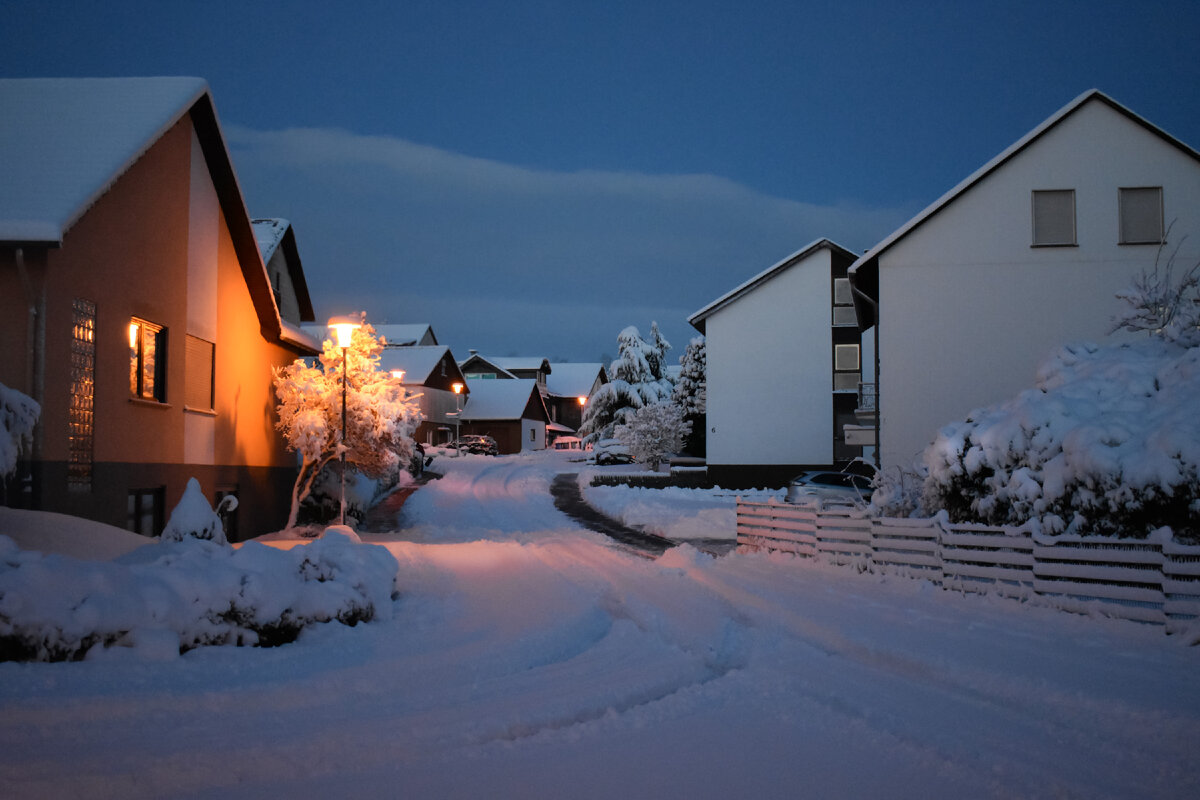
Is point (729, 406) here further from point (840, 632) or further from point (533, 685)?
point (533, 685)

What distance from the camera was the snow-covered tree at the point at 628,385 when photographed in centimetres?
6662

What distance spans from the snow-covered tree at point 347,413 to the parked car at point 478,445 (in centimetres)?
3973

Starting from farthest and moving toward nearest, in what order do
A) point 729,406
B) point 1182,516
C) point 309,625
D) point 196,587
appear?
point 729,406, point 1182,516, point 309,625, point 196,587

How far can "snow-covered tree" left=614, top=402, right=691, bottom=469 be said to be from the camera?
46.9 m

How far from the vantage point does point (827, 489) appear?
27.7 metres

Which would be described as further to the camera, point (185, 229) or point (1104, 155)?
point (1104, 155)

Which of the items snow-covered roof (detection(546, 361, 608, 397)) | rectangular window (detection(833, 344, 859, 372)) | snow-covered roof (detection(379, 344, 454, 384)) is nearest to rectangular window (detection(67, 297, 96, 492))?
rectangular window (detection(833, 344, 859, 372))

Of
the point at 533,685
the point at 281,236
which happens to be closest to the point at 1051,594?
the point at 533,685

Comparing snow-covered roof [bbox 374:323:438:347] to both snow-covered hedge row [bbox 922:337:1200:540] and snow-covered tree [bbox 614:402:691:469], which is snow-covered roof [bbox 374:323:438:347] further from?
snow-covered hedge row [bbox 922:337:1200:540]

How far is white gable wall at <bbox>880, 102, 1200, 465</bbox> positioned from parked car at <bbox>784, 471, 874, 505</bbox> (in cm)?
282

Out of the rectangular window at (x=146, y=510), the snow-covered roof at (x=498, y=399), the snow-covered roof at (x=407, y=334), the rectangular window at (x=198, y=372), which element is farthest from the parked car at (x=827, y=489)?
the snow-covered roof at (x=407, y=334)

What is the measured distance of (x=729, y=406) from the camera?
126 feet

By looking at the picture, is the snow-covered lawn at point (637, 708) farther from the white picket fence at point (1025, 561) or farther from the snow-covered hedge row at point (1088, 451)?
the snow-covered hedge row at point (1088, 451)

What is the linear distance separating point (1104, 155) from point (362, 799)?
2487cm
